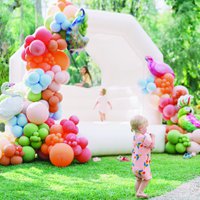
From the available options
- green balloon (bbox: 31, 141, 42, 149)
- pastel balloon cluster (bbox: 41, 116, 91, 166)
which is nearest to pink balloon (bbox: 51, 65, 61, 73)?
pastel balloon cluster (bbox: 41, 116, 91, 166)

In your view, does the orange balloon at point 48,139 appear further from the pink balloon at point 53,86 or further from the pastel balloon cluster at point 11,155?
the pink balloon at point 53,86

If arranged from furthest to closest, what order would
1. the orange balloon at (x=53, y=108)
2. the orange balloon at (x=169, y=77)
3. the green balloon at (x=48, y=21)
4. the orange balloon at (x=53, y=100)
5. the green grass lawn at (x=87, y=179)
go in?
the orange balloon at (x=169, y=77) → the green balloon at (x=48, y=21) → the orange balloon at (x=53, y=108) → the orange balloon at (x=53, y=100) → the green grass lawn at (x=87, y=179)

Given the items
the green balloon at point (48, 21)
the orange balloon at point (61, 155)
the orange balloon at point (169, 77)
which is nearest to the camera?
the orange balloon at point (61, 155)

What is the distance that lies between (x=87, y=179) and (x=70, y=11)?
314cm

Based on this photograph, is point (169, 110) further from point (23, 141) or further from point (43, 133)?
point (23, 141)

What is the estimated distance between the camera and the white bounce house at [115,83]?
25.9 ft

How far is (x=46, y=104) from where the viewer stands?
720 centimetres

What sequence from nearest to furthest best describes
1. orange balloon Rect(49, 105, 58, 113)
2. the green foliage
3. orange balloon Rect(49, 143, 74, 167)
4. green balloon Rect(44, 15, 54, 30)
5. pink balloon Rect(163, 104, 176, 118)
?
orange balloon Rect(49, 143, 74, 167), orange balloon Rect(49, 105, 58, 113), green balloon Rect(44, 15, 54, 30), pink balloon Rect(163, 104, 176, 118), the green foliage

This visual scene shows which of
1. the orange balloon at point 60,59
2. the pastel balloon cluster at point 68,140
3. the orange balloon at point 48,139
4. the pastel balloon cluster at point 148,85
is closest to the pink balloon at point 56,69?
the orange balloon at point 60,59

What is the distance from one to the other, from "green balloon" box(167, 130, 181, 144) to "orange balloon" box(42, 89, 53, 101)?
98.3 inches

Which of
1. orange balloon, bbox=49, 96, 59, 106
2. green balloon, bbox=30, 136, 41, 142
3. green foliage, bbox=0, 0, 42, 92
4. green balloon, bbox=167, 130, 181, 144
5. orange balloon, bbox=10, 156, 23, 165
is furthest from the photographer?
green foliage, bbox=0, 0, 42, 92

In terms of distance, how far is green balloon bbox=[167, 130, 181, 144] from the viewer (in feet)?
27.1

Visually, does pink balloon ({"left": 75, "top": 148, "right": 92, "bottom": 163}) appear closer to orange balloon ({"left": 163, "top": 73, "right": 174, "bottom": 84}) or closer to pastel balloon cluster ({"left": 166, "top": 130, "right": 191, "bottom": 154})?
pastel balloon cluster ({"left": 166, "top": 130, "right": 191, "bottom": 154})

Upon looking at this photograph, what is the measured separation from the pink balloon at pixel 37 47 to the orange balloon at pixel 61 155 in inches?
59.8
